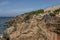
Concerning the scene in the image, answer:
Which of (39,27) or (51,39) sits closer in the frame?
(51,39)

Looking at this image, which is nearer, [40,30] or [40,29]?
[40,30]

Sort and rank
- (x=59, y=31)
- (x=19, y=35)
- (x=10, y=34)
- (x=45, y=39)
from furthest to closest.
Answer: (x=10, y=34), (x=19, y=35), (x=45, y=39), (x=59, y=31)

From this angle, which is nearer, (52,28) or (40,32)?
(52,28)

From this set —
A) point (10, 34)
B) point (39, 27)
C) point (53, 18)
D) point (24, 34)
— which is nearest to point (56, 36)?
point (53, 18)

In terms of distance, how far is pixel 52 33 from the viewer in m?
19.4

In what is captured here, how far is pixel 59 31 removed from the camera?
61.8 feet

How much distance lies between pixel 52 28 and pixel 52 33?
0.38 metres

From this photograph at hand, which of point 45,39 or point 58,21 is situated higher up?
point 58,21

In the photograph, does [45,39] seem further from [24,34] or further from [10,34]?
[10,34]

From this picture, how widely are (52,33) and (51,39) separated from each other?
507 millimetres

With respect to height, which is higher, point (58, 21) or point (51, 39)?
point (58, 21)

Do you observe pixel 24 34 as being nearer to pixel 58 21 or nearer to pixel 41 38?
pixel 41 38

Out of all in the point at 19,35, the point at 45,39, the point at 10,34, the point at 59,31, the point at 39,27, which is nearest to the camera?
the point at 59,31

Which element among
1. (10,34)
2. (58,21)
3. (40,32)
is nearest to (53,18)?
(58,21)
